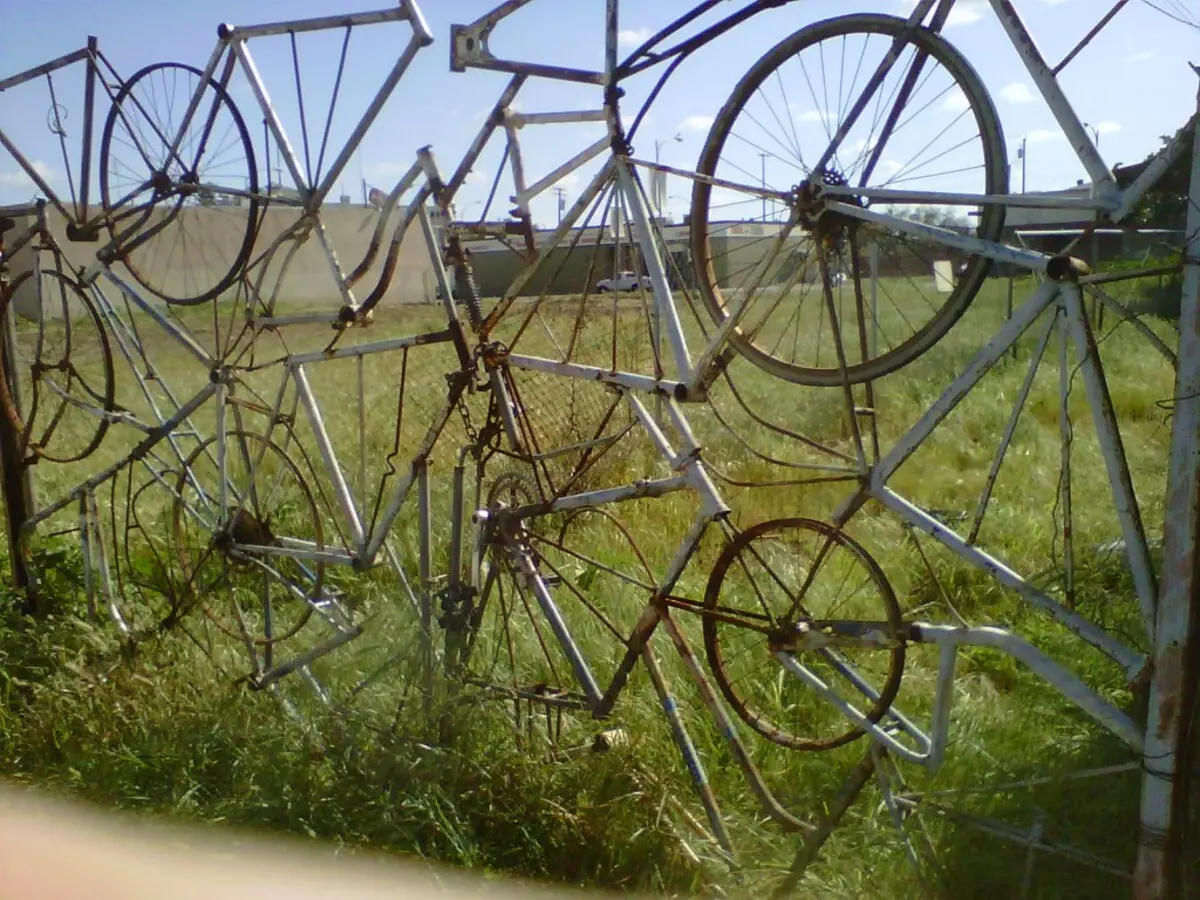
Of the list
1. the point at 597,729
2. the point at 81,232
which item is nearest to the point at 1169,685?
the point at 597,729

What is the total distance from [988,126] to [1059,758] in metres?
2.28

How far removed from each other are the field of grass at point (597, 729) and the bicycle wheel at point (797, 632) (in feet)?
0.44

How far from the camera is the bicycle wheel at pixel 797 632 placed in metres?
3.05

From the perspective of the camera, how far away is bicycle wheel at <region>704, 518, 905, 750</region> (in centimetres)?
305

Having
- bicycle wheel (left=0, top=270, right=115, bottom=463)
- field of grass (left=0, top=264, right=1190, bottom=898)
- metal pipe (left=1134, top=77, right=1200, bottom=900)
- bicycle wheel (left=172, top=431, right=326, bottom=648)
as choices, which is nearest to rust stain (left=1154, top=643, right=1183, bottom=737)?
metal pipe (left=1134, top=77, right=1200, bottom=900)

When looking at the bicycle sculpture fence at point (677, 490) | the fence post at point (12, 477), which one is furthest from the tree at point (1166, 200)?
the fence post at point (12, 477)

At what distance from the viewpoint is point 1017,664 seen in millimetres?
4785

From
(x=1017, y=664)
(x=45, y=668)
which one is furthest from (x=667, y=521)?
(x=45, y=668)

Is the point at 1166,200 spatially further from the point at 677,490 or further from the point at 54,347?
the point at 54,347

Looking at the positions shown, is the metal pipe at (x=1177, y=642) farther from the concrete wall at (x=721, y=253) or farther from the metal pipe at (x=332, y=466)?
the metal pipe at (x=332, y=466)

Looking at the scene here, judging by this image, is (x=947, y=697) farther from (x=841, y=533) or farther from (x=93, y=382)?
(x=93, y=382)

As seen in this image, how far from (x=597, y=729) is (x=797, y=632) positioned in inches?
46.3

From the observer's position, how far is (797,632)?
125 inches

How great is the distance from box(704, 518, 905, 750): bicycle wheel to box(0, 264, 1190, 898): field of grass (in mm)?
134
